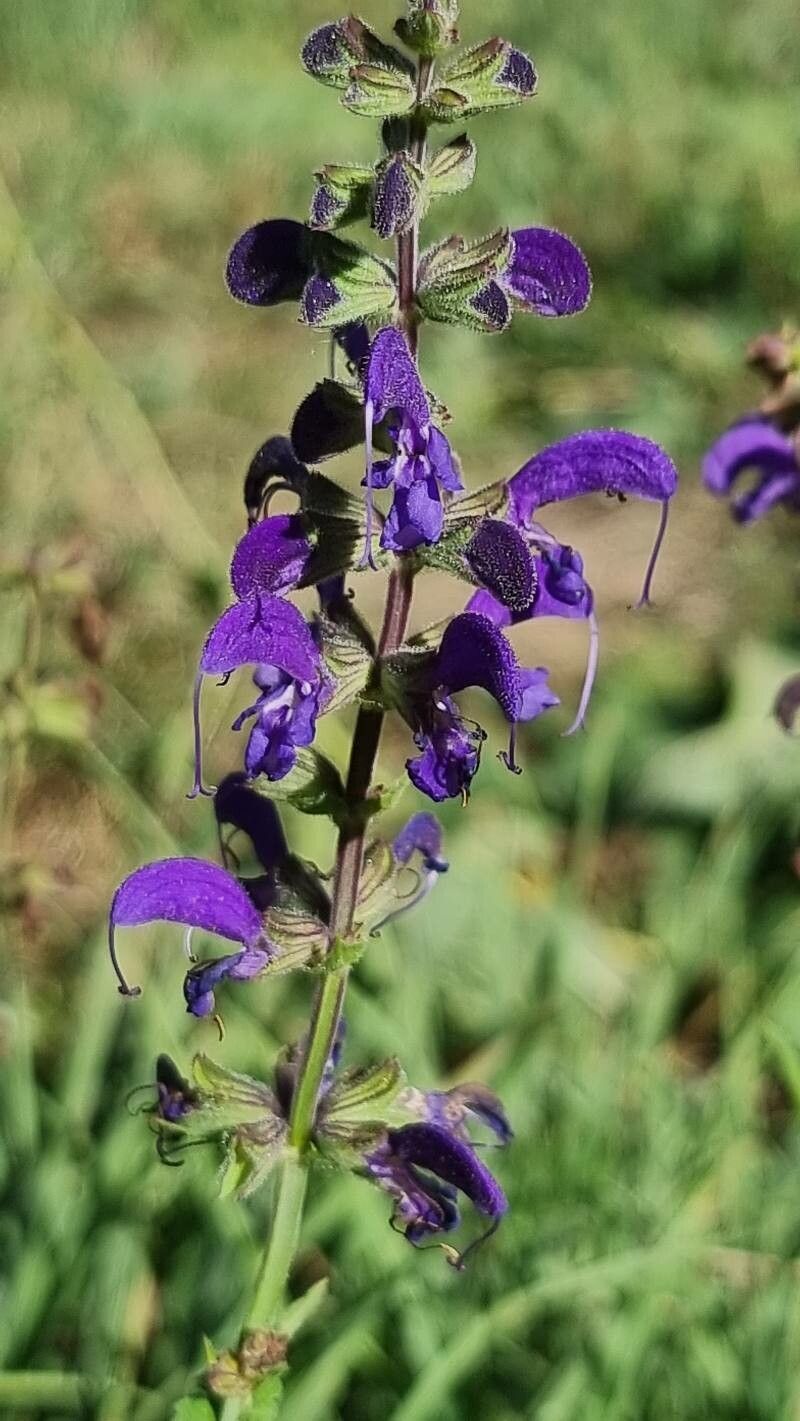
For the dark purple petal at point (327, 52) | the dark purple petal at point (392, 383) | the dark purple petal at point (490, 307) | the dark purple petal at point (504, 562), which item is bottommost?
the dark purple petal at point (504, 562)

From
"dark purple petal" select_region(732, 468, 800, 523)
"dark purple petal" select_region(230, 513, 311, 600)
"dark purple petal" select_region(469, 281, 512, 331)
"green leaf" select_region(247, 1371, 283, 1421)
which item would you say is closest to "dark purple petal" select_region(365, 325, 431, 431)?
"dark purple petal" select_region(469, 281, 512, 331)

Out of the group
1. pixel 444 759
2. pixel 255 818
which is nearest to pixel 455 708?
pixel 444 759

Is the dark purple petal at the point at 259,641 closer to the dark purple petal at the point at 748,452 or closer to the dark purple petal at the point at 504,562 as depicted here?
the dark purple petal at the point at 504,562

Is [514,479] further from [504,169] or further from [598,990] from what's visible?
[504,169]

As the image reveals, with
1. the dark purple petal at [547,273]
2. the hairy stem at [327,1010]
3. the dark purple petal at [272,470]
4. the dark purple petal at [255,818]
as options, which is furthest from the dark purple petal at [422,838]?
the dark purple petal at [547,273]

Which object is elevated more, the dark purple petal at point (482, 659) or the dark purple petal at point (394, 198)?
the dark purple petal at point (394, 198)

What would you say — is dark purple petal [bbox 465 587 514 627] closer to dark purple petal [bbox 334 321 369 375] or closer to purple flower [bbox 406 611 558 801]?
purple flower [bbox 406 611 558 801]

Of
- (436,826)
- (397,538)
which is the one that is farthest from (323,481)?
(436,826)
